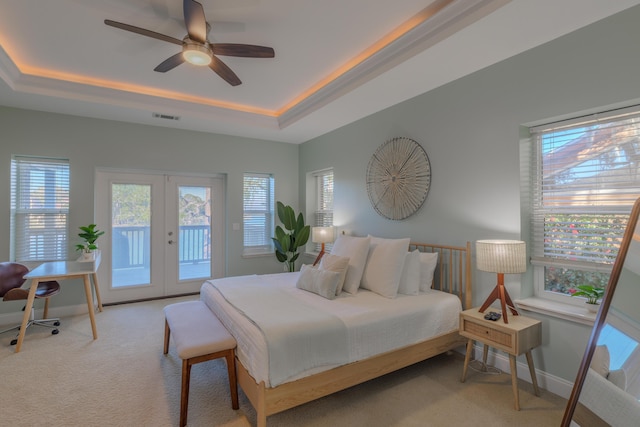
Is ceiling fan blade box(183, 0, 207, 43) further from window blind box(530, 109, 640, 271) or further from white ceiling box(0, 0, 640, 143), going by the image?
window blind box(530, 109, 640, 271)

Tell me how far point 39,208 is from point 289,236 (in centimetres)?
333

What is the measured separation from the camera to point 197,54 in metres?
2.33

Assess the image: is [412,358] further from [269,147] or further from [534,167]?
[269,147]

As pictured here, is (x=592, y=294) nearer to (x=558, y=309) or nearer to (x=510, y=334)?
(x=558, y=309)

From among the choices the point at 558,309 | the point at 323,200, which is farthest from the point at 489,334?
the point at 323,200

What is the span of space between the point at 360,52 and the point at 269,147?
113 inches

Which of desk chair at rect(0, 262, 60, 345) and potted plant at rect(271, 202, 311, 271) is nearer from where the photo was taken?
desk chair at rect(0, 262, 60, 345)

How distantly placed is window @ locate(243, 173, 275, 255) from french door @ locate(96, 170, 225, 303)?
1.36ft

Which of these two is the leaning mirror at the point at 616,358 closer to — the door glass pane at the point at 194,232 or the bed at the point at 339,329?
the bed at the point at 339,329

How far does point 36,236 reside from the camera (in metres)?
3.96

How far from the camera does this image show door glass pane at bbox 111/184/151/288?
4.51 m

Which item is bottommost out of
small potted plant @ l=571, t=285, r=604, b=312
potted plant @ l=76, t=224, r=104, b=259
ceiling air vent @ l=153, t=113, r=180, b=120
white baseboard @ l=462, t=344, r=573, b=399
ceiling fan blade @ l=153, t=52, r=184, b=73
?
white baseboard @ l=462, t=344, r=573, b=399

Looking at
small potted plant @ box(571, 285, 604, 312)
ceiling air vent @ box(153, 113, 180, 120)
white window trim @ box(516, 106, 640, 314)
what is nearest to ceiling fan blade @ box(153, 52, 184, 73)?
ceiling air vent @ box(153, 113, 180, 120)

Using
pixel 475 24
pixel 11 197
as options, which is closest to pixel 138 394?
pixel 11 197
